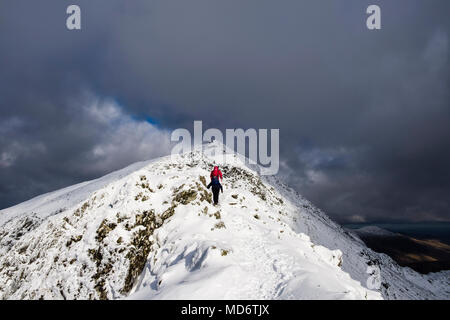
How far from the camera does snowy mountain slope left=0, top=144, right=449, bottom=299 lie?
945cm

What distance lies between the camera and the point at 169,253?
47.6ft

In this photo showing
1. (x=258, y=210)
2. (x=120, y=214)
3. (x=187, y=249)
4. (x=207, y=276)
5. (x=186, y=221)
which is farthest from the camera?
(x=258, y=210)

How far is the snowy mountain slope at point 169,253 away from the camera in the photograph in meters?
9.45

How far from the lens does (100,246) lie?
57.8 ft

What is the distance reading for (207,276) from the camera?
9.79 meters
